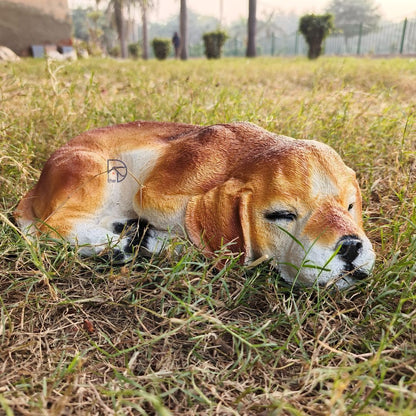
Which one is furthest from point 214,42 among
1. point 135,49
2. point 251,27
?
point 135,49

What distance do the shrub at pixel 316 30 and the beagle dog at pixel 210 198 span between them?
16.1 metres

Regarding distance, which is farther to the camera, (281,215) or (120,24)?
(120,24)

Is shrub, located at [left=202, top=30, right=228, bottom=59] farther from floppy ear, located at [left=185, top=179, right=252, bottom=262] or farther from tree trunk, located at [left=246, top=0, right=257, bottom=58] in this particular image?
floppy ear, located at [left=185, top=179, right=252, bottom=262]

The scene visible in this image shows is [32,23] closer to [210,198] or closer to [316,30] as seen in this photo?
[316,30]

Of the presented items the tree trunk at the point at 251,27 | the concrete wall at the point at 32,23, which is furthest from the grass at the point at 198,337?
the tree trunk at the point at 251,27

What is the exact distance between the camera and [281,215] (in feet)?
4.86

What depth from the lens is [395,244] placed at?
1.71m

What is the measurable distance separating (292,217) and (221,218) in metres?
0.27

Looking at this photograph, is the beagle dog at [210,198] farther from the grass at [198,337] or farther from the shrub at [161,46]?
the shrub at [161,46]

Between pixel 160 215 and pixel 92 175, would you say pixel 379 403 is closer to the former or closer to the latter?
pixel 160 215

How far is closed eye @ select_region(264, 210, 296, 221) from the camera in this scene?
58.2 inches

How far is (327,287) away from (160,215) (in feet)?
2.33

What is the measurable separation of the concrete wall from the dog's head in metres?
14.1

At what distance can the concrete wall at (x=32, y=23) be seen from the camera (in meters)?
12.9
